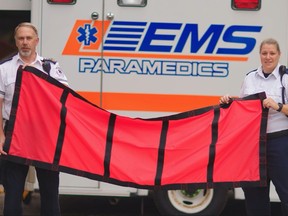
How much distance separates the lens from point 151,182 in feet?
18.5

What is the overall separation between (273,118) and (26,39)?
2065mm

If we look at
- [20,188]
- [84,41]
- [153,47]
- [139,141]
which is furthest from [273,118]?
[84,41]

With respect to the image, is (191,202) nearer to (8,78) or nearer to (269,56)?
(269,56)

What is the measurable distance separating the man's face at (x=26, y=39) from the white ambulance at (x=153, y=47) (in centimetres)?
184

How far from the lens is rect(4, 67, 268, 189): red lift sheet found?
5.39 m

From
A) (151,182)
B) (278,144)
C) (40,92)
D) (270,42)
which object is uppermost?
(270,42)

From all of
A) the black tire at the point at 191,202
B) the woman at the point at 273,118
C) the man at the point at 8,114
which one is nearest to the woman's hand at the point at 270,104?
the woman at the point at 273,118

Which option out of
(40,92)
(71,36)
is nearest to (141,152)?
(40,92)

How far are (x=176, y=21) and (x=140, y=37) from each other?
41cm

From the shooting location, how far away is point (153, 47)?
7.00 meters

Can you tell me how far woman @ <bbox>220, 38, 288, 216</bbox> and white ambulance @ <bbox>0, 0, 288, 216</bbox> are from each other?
1576 millimetres

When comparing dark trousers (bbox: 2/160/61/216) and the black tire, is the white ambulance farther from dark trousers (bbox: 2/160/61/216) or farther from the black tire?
dark trousers (bbox: 2/160/61/216)

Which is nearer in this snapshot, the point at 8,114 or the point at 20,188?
the point at 20,188

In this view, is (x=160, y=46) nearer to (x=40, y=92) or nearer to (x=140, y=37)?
(x=140, y=37)
